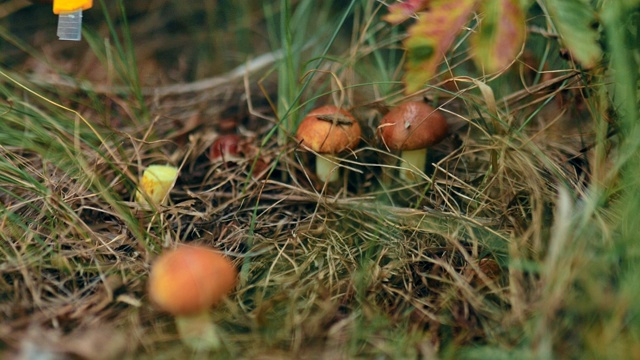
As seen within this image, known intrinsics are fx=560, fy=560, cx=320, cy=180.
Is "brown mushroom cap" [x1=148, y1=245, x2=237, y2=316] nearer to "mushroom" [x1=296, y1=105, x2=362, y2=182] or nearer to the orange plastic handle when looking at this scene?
"mushroom" [x1=296, y1=105, x2=362, y2=182]

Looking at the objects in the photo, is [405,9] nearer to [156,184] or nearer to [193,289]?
[193,289]

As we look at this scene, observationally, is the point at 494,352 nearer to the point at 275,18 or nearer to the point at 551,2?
the point at 551,2

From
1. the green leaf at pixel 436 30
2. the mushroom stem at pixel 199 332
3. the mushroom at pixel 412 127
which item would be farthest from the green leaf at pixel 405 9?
the mushroom stem at pixel 199 332

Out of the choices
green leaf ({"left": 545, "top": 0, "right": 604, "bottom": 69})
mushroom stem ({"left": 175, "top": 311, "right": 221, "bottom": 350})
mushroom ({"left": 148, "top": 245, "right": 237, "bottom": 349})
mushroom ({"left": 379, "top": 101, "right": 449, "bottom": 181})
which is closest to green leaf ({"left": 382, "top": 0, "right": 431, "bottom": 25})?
green leaf ({"left": 545, "top": 0, "right": 604, "bottom": 69})

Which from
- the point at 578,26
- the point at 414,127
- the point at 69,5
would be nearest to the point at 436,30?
the point at 578,26

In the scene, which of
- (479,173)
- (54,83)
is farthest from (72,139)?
(479,173)

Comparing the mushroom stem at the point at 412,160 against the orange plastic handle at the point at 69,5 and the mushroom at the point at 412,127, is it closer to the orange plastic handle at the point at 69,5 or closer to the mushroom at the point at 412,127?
the mushroom at the point at 412,127

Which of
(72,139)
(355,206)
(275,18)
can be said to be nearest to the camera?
(355,206)

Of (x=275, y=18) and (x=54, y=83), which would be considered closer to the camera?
(x=54, y=83)
